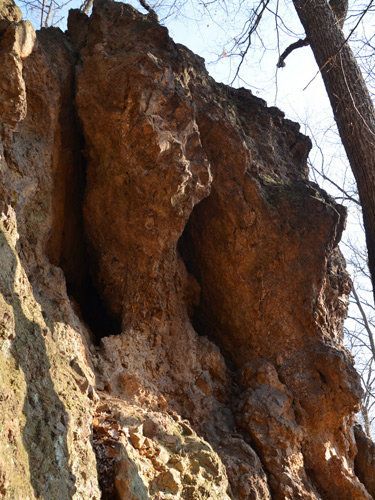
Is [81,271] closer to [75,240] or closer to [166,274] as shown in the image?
[75,240]

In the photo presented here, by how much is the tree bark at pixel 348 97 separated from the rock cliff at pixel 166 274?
105 centimetres

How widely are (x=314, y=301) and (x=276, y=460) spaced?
190cm

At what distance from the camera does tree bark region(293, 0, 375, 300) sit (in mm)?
4863

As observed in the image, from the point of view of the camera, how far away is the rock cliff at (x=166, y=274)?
12.9 feet

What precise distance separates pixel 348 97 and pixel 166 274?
109 inches

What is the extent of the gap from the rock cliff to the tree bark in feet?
3.45

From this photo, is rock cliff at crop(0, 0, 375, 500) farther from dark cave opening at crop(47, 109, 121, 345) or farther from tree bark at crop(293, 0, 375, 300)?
tree bark at crop(293, 0, 375, 300)

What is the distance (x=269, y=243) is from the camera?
593 cm

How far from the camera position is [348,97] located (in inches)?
Answer: 209

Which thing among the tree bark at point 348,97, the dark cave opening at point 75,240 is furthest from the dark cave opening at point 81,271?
the tree bark at point 348,97

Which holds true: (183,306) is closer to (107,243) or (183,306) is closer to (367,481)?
(107,243)

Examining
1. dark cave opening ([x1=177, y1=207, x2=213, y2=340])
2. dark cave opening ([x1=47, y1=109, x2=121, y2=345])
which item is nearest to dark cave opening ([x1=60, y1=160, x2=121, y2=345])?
dark cave opening ([x1=47, y1=109, x2=121, y2=345])

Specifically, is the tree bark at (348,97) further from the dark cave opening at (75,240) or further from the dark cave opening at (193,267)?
the dark cave opening at (75,240)

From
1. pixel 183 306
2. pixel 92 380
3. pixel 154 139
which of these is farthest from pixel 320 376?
pixel 154 139
